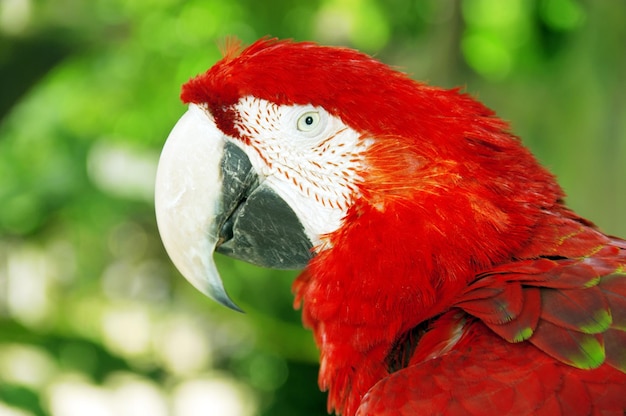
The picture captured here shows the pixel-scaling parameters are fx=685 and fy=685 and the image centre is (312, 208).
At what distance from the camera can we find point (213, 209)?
3.25 feet

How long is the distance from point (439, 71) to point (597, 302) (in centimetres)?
189

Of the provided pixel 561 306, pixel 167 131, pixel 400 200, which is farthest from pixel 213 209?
pixel 167 131

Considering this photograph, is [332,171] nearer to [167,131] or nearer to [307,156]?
[307,156]

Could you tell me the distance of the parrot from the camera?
829mm

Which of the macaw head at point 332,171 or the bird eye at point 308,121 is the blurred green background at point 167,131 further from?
the bird eye at point 308,121

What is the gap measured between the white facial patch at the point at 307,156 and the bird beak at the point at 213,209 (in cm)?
2

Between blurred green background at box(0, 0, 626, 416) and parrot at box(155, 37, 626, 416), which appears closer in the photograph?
parrot at box(155, 37, 626, 416)

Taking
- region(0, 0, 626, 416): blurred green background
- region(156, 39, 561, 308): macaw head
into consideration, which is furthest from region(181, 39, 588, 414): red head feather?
region(0, 0, 626, 416): blurred green background

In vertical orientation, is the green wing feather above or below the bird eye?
below

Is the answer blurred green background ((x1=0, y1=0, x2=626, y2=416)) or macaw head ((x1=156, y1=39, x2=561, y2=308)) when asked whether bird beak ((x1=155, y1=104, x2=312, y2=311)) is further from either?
blurred green background ((x1=0, y1=0, x2=626, y2=416))

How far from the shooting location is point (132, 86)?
9.68 ft

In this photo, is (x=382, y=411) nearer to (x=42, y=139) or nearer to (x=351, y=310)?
(x=351, y=310)

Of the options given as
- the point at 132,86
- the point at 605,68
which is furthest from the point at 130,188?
the point at 605,68

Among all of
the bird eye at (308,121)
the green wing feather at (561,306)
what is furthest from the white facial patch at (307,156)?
the green wing feather at (561,306)
